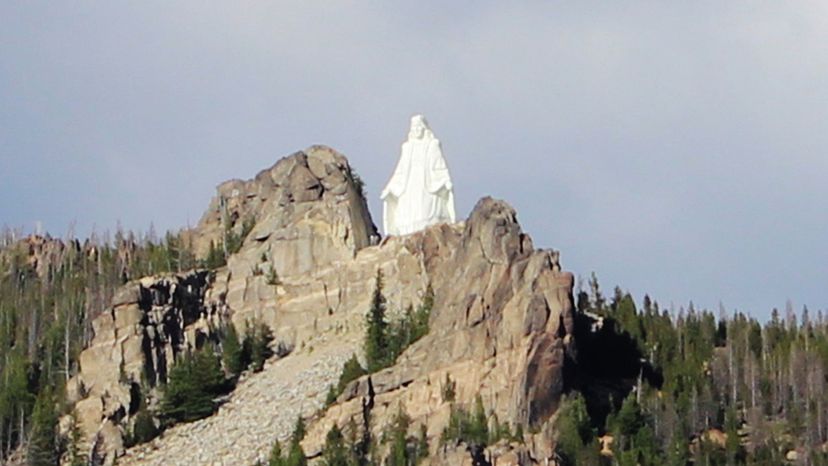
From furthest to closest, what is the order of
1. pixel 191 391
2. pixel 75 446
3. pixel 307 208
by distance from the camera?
pixel 307 208
pixel 191 391
pixel 75 446

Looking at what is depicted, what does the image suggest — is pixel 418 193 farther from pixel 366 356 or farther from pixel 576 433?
pixel 576 433

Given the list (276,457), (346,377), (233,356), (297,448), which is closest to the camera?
(276,457)

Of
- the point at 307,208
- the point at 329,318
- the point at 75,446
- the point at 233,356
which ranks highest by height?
the point at 307,208

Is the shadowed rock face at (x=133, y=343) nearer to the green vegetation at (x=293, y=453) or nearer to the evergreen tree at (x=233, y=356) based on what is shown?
the evergreen tree at (x=233, y=356)

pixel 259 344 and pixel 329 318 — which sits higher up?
pixel 329 318

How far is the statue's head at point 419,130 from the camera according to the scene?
158 meters

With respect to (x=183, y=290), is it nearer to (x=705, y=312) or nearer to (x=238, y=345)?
(x=238, y=345)

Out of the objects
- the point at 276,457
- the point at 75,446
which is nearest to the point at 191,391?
the point at 75,446

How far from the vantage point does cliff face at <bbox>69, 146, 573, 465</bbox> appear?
14012 cm

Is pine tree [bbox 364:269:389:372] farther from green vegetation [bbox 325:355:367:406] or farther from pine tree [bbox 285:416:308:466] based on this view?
pine tree [bbox 285:416:308:466]

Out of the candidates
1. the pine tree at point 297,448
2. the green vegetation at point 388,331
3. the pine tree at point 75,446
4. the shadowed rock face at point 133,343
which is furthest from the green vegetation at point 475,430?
the shadowed rock face at point 133,343

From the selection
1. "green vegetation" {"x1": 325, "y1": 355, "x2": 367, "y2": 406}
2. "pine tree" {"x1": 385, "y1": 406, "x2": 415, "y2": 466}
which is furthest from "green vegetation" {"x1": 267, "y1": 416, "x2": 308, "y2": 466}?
"pine tree" {"x1": 385, "y1": 406, "x2": 415, "y2": 466}

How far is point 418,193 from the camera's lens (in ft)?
513

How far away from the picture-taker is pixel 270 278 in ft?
521
